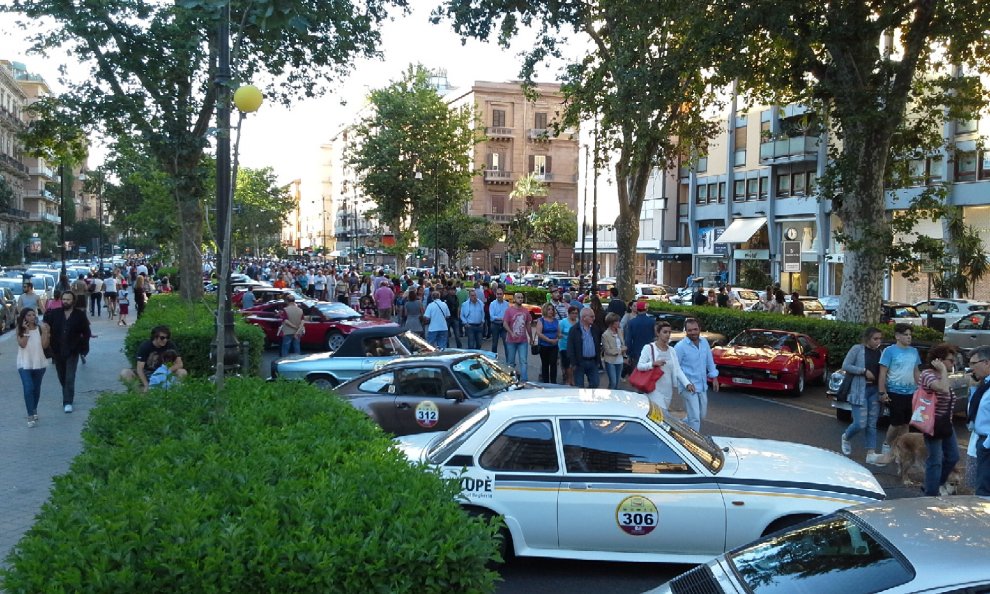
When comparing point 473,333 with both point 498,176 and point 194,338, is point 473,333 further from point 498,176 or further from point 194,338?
point 498,176

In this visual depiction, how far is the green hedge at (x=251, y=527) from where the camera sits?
335 centimetres

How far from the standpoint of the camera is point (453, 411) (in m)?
10.1

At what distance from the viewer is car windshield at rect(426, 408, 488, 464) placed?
667cm

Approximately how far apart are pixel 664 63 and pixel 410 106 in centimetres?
3132

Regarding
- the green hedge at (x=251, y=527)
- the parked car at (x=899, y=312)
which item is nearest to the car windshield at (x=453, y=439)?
the green hedge at (x=251, y=527)

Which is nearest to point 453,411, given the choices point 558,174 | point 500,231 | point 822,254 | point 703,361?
point 703,361

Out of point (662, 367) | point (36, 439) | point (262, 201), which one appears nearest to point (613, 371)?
point (662, 367)

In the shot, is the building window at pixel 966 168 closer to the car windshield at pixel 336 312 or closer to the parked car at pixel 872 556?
the car windshield at pixel 336 312

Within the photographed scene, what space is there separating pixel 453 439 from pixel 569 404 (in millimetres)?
949

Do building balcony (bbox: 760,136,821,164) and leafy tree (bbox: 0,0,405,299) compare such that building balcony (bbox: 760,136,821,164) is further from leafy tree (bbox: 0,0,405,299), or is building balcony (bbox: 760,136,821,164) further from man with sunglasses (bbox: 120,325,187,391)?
man with sunglasses (bbox: 120,325,187,391)

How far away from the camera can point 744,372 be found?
16938 mm

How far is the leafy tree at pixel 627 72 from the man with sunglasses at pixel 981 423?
11934mm

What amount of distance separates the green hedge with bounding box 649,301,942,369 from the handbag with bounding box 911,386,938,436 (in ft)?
29.2

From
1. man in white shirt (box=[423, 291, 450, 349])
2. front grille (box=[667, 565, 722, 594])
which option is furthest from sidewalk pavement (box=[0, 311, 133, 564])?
man in white shirt (box=[423, 291, 450, 349])
